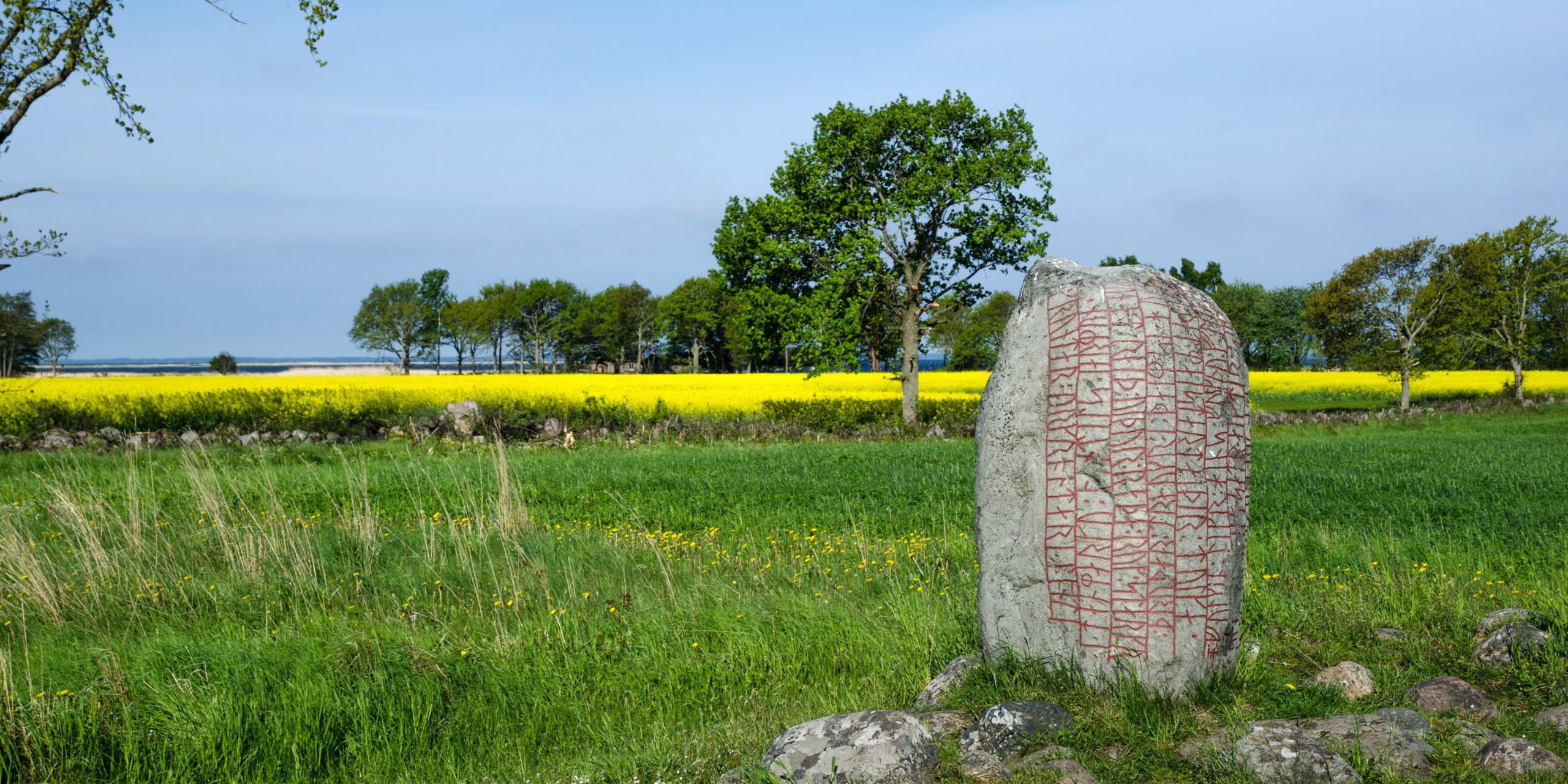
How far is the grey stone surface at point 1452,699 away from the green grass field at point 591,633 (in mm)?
96

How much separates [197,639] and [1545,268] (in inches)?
1744

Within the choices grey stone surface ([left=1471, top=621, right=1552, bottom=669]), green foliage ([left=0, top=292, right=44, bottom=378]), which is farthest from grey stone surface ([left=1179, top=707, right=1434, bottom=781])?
green foliage ([left=0, top=292, right=44, bottom=378])

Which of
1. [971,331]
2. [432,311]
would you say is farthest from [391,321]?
[971,331]

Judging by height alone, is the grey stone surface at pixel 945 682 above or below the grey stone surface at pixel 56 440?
below

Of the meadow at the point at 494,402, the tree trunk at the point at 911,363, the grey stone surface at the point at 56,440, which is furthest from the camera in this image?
the tree trunk at the point at 911,363

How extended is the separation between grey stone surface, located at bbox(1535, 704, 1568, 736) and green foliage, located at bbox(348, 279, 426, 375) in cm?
8838

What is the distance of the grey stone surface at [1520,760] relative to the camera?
367cm

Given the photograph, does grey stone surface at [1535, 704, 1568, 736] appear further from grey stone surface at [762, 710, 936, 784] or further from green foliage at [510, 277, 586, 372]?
green foliage at [510, 277, 586, 372]

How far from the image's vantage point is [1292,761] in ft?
12.2

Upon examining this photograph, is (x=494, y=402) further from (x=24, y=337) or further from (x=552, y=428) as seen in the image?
(x=24, y=337)

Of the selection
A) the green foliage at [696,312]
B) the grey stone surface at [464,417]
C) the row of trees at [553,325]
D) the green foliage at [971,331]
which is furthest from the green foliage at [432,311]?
the grey stone surface at [464,417]

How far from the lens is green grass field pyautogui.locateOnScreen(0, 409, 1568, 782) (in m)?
4.58

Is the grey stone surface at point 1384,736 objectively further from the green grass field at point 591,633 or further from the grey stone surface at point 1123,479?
the grey stone surface at point 1123,479

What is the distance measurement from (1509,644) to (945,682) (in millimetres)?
3189
